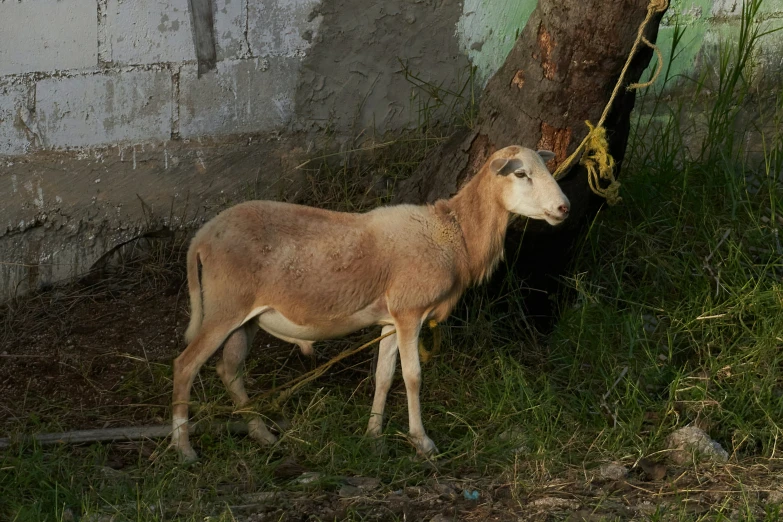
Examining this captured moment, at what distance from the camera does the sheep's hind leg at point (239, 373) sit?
4.51 m

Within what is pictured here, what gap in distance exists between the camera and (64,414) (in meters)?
4.77

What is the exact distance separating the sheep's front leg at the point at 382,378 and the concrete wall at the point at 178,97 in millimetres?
1553

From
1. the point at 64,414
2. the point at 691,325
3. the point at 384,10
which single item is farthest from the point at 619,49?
the point at 64,414

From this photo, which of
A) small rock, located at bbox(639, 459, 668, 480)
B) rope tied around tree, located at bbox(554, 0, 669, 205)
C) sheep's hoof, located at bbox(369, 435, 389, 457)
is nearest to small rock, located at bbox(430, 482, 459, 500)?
sheep's hoof, located at bbox(369, 435, 389, 457)

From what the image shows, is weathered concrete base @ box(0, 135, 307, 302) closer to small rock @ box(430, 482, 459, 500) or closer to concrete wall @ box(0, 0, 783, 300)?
concrete wall @ box(0, 0, 783, 300)

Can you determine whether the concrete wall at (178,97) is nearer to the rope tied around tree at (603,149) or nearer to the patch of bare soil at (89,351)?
the patch of bare soil at (89,351)

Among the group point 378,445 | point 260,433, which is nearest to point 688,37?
point 378,445

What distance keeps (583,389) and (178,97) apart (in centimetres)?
274

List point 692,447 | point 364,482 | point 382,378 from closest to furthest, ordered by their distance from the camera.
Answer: point 364,482 → point 692,447 → point 382,378

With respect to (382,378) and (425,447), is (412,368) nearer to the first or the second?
(382,378)

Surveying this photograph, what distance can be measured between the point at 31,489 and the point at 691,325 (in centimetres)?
311

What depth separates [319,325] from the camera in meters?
4.41

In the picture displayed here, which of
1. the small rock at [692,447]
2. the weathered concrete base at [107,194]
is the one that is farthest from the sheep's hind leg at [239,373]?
the small rock at [692,447]

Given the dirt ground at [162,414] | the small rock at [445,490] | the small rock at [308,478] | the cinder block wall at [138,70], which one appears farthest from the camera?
the cinder block wall at [138,70]
